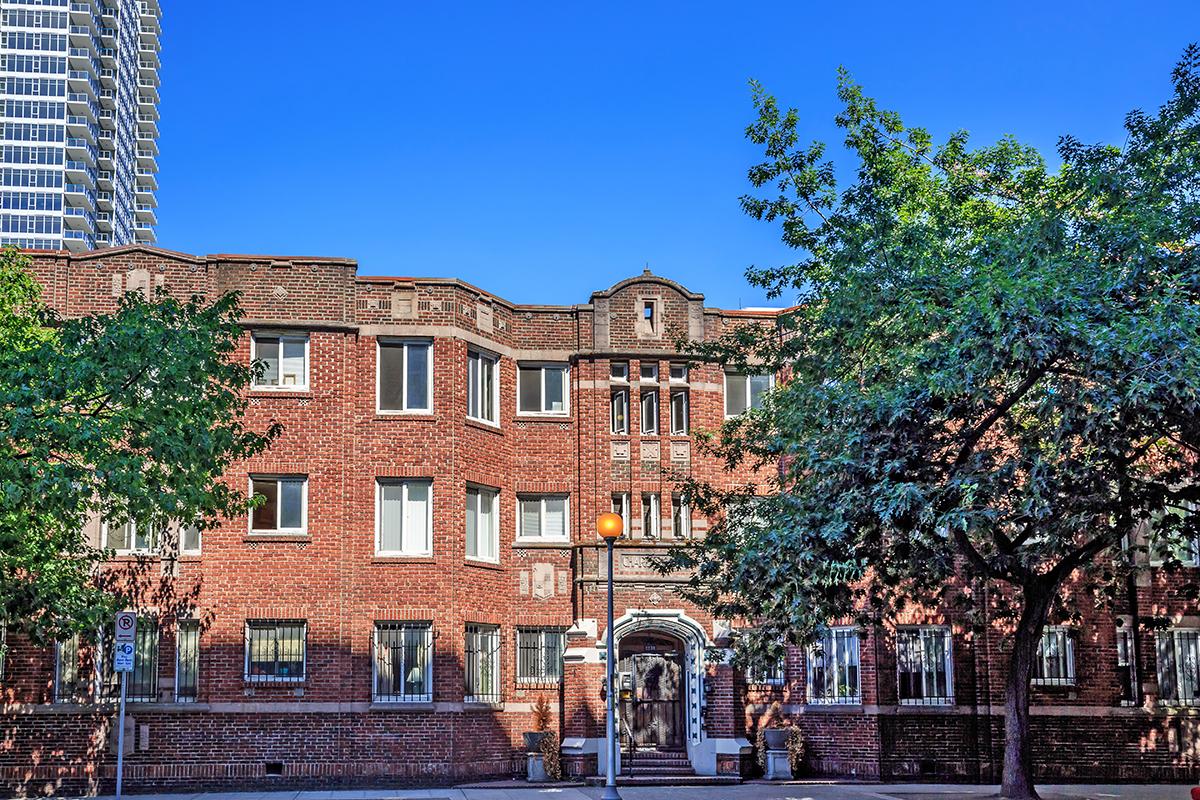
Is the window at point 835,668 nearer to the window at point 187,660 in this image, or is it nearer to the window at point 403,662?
the window at point 403,662

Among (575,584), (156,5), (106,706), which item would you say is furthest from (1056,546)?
(156,5)

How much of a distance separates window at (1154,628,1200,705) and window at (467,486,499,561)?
13.6 m

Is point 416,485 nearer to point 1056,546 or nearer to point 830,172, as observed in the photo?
point 830,172

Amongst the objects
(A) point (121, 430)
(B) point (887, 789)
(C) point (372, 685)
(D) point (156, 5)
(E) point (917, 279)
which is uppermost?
(D) point (156, 5)

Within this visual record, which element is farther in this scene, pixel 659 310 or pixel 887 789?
pixel 659 310

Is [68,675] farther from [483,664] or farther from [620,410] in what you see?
[620,410]

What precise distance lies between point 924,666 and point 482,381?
35.3 ft

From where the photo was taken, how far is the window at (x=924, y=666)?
2862 cm

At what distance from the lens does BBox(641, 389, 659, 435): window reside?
1182 inches

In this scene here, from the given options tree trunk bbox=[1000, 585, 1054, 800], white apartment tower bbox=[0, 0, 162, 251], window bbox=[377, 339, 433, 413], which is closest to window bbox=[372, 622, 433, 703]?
window bbox=[377, 339, 433, 413]

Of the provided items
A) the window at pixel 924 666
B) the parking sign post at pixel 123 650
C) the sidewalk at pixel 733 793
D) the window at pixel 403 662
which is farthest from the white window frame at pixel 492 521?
the window at pixel 924 666

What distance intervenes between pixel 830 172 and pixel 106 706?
16.5 meters

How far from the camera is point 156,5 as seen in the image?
13912cm

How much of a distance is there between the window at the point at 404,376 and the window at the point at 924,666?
10876mm
